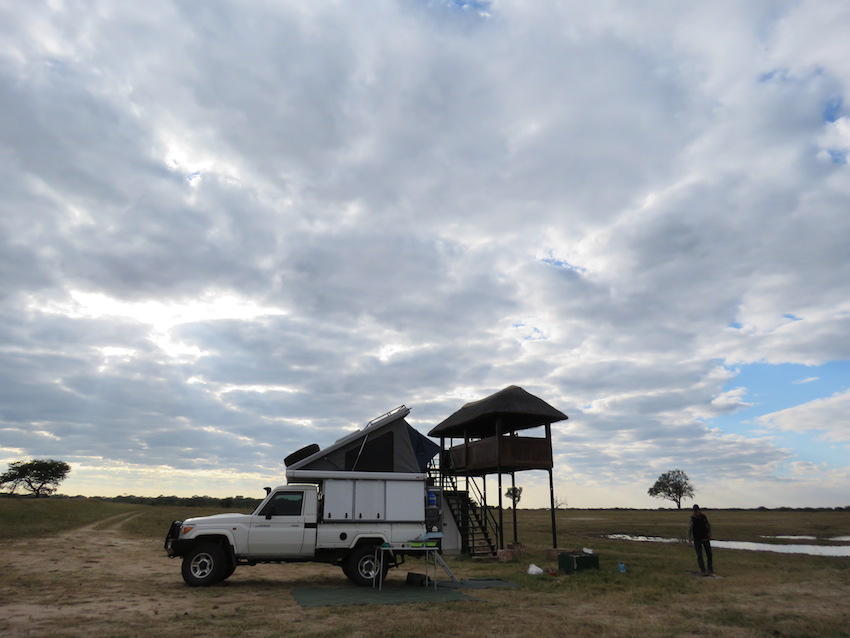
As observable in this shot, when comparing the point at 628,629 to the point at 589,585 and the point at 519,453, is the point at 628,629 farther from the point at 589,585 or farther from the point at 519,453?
the point at 519,453

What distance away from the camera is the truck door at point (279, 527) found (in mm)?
13188

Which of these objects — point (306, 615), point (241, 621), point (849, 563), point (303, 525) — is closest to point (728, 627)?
point (306, 615)

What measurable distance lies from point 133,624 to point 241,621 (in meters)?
1.64

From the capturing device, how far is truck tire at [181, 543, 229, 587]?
12.9m

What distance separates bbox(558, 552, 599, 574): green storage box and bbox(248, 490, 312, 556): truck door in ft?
25.7

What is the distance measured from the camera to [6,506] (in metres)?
40.9

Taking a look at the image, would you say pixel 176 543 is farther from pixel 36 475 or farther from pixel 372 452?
pixel 36 475

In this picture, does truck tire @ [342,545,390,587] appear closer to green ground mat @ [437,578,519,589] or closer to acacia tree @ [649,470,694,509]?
green ground mat @ [437,578,519,589]

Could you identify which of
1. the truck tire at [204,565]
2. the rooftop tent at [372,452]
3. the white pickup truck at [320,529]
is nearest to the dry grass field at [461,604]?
the truck tire at [204,565]

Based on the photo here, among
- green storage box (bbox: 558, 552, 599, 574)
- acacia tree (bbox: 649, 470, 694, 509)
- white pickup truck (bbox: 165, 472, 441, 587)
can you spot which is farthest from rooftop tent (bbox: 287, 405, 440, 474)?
acacia tree (bbox: 649, 470, 694, 509)

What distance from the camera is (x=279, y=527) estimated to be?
1333 cm

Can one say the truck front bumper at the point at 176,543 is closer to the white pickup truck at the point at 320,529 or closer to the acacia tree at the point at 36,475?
the white pickup truck at the point at 320,529

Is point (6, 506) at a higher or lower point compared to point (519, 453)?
lower

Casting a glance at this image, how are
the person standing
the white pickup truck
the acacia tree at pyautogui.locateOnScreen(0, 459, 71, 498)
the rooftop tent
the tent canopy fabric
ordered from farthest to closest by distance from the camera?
the acacia tree at pyautogui.locateOnScreen(0, 459, 71, 498) < the tent canopy fabric < the person standing < the rooftop tent < the white pickup truck
